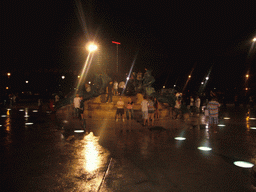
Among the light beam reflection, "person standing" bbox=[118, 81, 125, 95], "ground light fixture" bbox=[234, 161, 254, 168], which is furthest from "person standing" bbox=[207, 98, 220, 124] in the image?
"person standing" bbox=[118, 81, 125, 95]

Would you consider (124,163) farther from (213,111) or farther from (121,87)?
(121,87)

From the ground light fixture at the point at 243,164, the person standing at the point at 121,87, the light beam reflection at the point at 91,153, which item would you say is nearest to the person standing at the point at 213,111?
the ground light fixture at the point at 243,164

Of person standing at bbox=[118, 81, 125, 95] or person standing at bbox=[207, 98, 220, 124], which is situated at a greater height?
person standing at bbox=[118, 81, 125, 95]

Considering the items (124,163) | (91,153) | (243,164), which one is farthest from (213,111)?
(91,153)

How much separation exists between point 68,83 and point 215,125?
5140 centimetres

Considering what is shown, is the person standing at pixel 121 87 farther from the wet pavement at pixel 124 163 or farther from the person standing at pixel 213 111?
the wet pavement at pixel 124 163

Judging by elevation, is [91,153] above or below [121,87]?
below

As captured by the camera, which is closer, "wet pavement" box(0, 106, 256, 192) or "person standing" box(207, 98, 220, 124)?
"wet pavement" box(0, 106, 256, 192)

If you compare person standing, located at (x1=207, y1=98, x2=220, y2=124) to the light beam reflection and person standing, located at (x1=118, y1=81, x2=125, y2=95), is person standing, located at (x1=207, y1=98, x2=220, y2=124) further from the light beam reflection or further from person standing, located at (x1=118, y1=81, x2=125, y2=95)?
person standing, located at (x1=118, y1=81, x2=125, y2=95)

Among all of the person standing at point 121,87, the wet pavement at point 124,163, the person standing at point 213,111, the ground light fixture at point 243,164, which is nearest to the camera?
the wet pavement at point 124,163

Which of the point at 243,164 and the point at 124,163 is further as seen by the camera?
the point at 124,163

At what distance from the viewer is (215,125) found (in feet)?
34.9

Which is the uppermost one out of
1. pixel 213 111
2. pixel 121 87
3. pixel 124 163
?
pixel 121 87

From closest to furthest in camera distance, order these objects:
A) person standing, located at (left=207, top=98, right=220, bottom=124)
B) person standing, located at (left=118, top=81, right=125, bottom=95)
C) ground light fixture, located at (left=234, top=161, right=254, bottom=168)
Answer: ground light fixture, located at (left=234, top=161, right=254, bottom=168) < person standing, located at (left=207, top=98, right=220, bottom=124) < person standing, located at (left=118, top=81, right=125, bottom=95)
